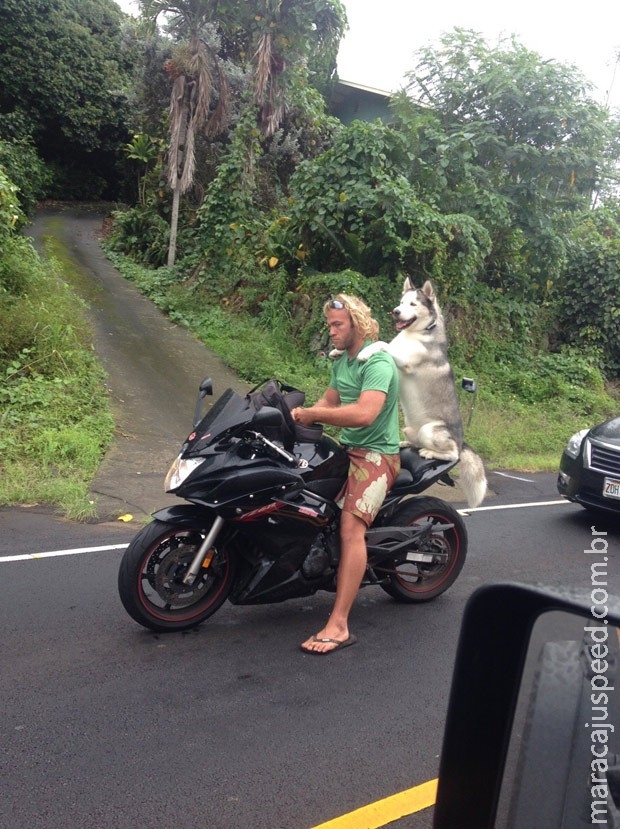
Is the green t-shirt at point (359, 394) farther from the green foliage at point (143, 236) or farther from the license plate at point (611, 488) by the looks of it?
the green foliage at point (143, 236)

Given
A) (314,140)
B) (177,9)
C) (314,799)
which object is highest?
(177,9)

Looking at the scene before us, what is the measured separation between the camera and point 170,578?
404cm

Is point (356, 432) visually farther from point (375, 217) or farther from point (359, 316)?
point (375, 217)

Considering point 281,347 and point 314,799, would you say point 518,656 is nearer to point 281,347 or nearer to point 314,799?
point 314,799

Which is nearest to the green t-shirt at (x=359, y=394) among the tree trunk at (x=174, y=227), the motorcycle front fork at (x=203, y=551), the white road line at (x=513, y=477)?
the motorcycle front fork at (x=203, y=551)

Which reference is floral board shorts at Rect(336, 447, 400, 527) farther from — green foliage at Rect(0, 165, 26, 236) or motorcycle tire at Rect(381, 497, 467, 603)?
green foliage at Rect(0, 165, 26, 236)

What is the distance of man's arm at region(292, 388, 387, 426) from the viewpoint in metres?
3.98

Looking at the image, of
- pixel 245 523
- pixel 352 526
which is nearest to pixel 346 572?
pixel 352 526

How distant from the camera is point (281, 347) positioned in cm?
1288

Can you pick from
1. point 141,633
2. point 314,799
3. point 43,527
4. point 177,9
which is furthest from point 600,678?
point 177,9

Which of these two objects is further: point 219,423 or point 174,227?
point 174,227

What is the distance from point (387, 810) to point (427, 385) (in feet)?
9.50

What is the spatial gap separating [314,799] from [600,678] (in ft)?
5.84

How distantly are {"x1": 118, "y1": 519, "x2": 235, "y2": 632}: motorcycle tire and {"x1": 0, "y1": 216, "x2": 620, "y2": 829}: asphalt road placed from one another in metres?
0.15
